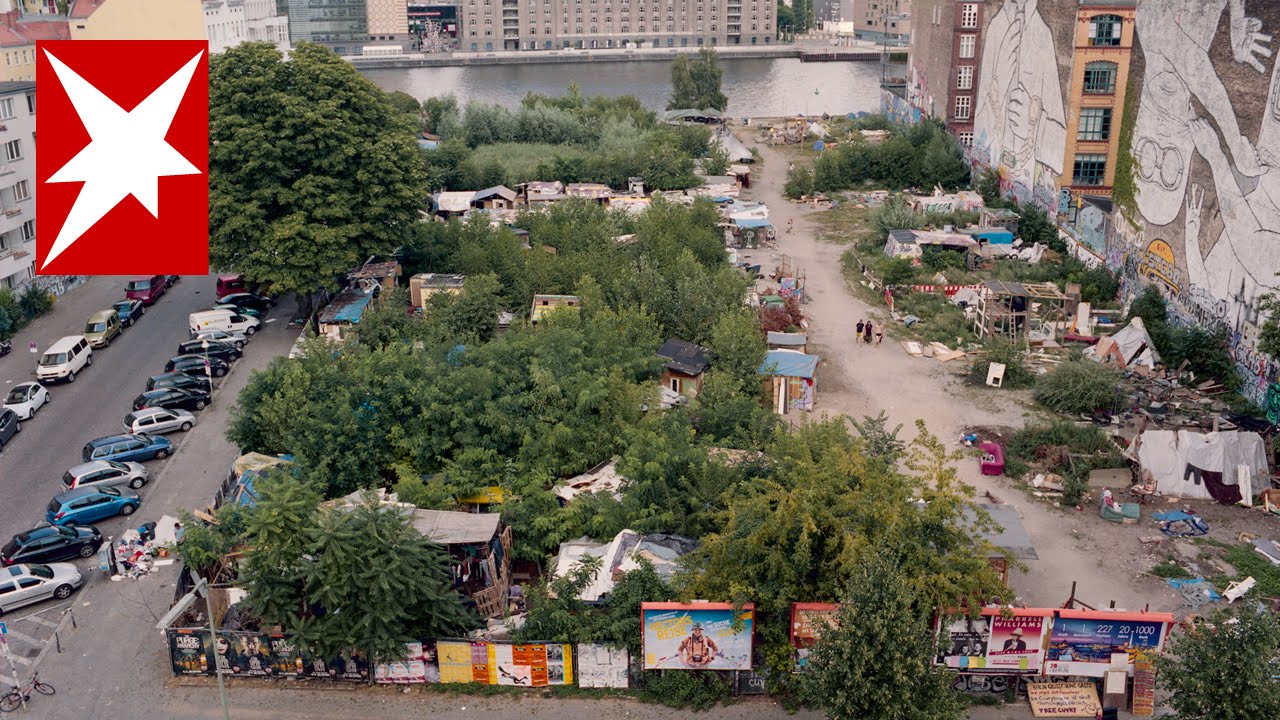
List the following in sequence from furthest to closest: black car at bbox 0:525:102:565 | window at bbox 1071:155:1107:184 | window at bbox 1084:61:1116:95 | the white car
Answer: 1. window at bbox 1071:155:1107:184
2. window at bbox 1084:61:1116:95
3. the white car
4. black car at bbox 0:525:102:565

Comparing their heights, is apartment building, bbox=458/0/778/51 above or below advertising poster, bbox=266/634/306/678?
above

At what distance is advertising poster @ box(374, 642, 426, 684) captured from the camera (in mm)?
19312

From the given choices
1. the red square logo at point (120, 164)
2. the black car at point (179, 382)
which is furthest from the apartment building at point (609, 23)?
the red square logo at point (120, 164)

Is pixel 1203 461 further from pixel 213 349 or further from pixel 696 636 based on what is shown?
pixel 213 349

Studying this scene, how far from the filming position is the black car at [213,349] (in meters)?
34.1

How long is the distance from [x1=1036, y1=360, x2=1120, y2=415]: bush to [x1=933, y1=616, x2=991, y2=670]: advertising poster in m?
12.6

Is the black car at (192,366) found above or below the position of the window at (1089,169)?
below

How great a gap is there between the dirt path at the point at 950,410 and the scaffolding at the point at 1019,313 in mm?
2783

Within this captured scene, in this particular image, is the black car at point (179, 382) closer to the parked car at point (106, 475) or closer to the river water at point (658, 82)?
the parked car at point (106, 475)

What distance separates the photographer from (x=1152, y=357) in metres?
32.1

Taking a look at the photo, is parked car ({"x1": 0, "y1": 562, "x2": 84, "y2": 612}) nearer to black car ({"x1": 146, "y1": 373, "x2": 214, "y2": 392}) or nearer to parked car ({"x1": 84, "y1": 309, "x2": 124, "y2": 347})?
black car ({"x1": 146, "y1": 373, "x2": 214, "y2": 392})

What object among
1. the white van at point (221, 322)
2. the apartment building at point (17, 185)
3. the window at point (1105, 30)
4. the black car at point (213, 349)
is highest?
the window at point (1105, 30)

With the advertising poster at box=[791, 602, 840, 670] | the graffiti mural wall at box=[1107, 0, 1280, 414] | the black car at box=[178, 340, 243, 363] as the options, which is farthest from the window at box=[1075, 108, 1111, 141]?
the black car at box=[178, 340, 243, 363]

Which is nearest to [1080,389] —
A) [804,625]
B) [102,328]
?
[804,625]
